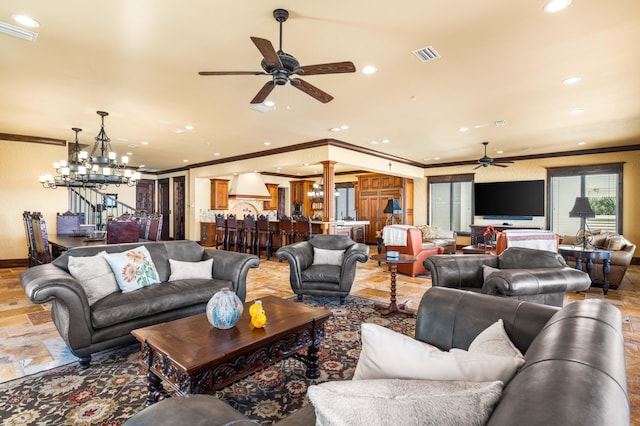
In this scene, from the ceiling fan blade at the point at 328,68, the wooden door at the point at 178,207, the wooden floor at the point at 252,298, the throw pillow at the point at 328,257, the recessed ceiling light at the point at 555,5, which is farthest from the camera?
the wooden door at the point at 178,207

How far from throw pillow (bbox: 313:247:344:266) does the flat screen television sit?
696 cm

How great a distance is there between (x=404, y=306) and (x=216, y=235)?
706 centimetres

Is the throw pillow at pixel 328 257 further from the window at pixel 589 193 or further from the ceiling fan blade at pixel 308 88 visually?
the window at pixel 589 193

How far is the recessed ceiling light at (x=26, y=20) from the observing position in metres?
2.62

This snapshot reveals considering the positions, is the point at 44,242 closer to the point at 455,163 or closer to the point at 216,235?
the point at 216,235

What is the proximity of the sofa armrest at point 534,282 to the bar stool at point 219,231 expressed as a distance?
7658mm

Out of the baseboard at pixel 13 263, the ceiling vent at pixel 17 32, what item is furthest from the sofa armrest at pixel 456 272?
the baseboard at pixel 13 263

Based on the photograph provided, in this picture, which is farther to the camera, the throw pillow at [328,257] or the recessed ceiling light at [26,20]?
the throw pillow at [328,257]

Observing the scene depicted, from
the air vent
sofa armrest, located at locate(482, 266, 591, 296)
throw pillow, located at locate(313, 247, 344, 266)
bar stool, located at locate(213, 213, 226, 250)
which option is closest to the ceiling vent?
the air vent

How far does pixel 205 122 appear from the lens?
5.70 metres

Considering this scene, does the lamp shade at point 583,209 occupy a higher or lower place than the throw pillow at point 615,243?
higher

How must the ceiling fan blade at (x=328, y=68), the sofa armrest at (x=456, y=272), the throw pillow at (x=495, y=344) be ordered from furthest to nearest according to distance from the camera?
the sofa armrest at (x=456, y=272), the ceiling fan blade at (x=328, y=68), the throw pillow at (x=495, y=344)

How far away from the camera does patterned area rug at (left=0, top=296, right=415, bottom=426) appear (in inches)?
75.9

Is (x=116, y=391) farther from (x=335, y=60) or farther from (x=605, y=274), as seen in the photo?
(x=605, y=274)
